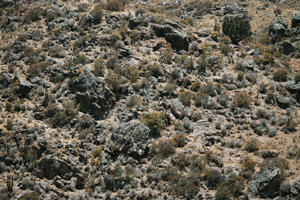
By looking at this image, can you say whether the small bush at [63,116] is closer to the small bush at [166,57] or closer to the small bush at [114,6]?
the small bush at [166,57]

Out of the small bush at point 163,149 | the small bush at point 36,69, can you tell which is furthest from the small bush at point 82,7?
the small bush at point 163,149

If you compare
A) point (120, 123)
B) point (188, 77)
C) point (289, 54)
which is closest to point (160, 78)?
point (188, 77)

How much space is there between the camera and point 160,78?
78.6 feet

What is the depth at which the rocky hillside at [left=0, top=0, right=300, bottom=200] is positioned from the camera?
1659cm

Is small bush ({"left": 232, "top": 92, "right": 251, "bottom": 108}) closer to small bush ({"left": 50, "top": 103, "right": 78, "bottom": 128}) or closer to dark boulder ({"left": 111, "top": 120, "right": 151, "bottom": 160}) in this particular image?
dark boulder ({"left": 111, "top": 120, "right": 151, "bottom": 160})

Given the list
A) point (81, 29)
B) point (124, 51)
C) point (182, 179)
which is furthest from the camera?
point (81, 29)

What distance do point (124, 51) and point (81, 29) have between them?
566 centimetres

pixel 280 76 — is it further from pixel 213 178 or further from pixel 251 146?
pixel 213 178

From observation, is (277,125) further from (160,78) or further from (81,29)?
(81,29)

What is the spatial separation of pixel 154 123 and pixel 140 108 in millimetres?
1772

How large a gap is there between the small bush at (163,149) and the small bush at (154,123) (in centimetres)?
121

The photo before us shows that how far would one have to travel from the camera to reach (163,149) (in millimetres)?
18250

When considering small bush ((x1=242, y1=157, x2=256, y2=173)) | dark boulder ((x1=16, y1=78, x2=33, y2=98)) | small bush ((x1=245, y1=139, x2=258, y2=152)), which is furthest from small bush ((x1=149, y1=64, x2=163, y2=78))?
small bush ((x1=242, y1=157, x2=256, y2=173))

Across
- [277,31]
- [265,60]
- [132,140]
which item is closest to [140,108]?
[132,140]
